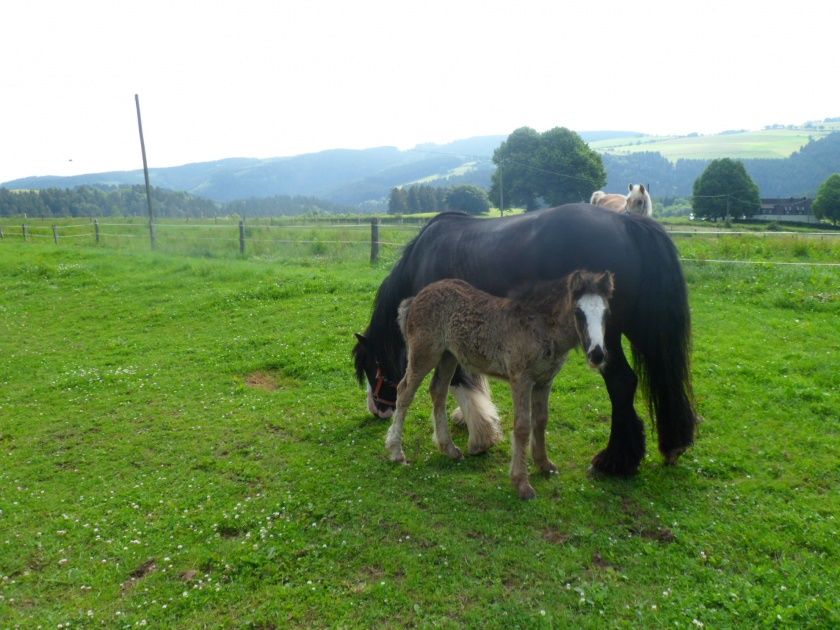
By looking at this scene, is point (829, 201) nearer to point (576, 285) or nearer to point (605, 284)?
point (605, 284)

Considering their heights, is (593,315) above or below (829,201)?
below

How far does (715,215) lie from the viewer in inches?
1484

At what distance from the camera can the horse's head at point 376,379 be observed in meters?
6.35

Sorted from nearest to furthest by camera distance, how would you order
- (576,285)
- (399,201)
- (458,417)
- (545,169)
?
(576,285) < (458,417) < (545,169) < (399,201)

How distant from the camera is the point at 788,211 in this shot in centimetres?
3928

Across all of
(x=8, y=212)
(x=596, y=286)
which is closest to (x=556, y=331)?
(x=596, y=286)

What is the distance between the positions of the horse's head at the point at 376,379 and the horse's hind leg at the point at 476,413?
87cm

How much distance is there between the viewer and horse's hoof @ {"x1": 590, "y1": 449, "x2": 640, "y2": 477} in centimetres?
492

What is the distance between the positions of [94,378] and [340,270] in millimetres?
8712

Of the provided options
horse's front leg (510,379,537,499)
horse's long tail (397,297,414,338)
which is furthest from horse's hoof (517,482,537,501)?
horse's long tail (397,297,414,338)

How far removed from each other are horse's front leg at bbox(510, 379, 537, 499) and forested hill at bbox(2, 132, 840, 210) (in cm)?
5048

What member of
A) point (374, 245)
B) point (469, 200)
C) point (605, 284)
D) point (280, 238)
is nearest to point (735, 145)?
point (469, 200)

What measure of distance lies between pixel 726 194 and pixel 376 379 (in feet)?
127

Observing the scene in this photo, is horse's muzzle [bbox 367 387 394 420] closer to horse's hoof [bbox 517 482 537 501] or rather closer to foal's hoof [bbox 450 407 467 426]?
foal's hoof [bbox 450 407 467 426]
